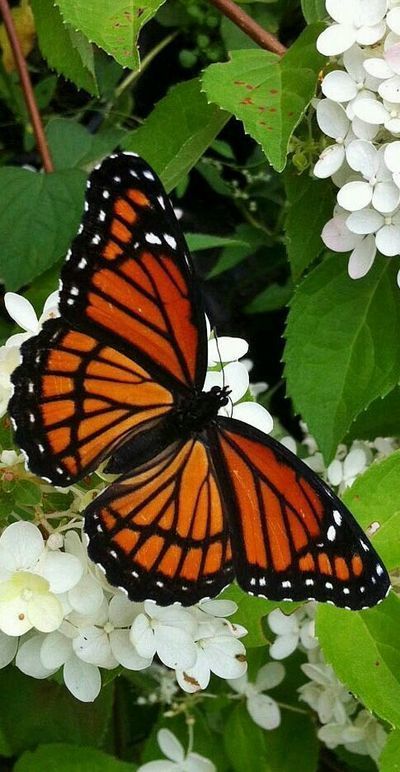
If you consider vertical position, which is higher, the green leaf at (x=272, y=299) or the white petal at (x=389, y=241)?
the white petal at (x=389, y=241)

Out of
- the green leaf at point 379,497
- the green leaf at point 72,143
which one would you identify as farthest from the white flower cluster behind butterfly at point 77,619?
the green leaf at point 72,143

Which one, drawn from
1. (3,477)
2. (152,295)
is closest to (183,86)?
(152,295)

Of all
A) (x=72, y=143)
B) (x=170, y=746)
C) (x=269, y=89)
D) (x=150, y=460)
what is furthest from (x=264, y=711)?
(x=72, y=143)

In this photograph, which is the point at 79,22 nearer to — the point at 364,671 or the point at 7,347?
the point at 7,347

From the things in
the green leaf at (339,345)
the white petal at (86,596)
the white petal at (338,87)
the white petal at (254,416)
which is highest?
the white petal at (338,87)

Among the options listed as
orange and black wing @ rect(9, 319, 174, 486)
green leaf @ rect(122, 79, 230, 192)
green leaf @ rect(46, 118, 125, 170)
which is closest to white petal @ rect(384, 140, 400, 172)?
green leaf @ rect(122, 79, 230, 192)

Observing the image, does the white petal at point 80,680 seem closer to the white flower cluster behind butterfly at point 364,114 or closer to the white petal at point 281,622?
the white petal at point 281,622

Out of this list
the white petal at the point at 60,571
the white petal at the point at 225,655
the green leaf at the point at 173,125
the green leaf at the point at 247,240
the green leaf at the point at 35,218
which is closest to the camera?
the white petal at the point at 60,571

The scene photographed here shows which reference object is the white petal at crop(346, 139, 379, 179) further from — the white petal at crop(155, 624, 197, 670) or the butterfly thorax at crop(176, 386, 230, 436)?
the white petal at crop(155, 624, 197, 670)
